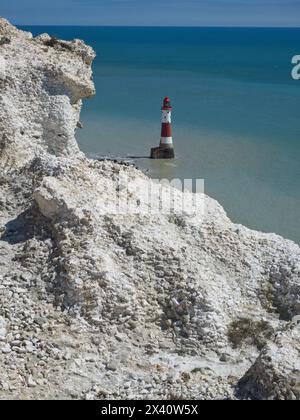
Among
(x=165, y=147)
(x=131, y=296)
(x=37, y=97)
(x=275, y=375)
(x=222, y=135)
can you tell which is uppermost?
(x=222, y=135)

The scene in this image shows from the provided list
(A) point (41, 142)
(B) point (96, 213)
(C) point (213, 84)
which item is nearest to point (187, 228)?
(B) point (96, 213)

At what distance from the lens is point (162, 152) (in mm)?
27797

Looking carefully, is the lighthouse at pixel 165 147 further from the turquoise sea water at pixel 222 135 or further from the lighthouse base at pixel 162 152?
the turquoise sea water at pixel 222 135

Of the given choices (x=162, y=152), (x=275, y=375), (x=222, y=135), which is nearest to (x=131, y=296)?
(x=275, y=375)

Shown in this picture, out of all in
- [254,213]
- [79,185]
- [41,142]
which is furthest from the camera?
[254,213]

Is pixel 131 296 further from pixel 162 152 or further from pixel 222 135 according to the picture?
pixel 222 135

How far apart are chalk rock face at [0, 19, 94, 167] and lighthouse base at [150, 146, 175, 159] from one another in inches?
396

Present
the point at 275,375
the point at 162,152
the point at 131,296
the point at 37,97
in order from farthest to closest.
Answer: the point at 162,152 → the point at 37,97 → the point at 131,296 → the point at 275,375

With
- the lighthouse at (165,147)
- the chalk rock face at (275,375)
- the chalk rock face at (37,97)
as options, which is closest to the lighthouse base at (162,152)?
the lighthouse at (165,147)

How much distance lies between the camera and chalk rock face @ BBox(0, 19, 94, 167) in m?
16.1

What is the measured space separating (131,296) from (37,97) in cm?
845
